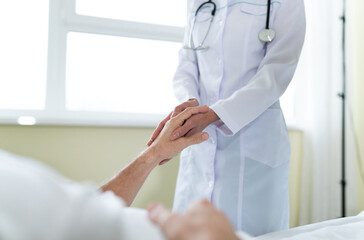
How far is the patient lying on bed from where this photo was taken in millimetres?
403

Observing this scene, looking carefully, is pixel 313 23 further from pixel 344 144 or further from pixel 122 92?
pixel 122 92

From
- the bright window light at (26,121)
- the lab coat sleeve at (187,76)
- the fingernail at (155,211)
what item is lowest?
the bright window light at (26,121)

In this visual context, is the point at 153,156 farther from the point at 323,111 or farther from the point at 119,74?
the point at 323,111

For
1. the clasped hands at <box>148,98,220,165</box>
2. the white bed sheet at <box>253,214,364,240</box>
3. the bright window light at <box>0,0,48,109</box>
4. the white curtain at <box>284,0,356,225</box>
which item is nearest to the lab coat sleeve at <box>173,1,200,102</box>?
the clasped hands at <box>148,98,220,165</box>

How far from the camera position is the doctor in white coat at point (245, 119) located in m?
1.18

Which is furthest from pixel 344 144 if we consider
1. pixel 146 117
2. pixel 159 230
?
pixel 159 230

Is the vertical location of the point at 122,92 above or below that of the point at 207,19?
below

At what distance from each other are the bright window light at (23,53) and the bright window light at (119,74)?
16cm

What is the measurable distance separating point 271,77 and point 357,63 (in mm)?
1603

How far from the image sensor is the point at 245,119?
117cm

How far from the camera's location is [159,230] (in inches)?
19.1

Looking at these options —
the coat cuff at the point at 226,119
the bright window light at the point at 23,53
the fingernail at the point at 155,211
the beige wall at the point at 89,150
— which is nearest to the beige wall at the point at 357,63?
the beige wall at the point at 89,150

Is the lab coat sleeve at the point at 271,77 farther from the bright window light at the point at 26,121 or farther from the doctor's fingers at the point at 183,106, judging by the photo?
the bright window light at the point at 26,121

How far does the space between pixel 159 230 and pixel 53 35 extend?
1.81 metres
